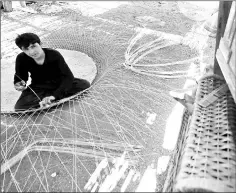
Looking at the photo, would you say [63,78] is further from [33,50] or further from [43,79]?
[33,50]

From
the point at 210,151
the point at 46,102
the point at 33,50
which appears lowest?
the point at 46,102

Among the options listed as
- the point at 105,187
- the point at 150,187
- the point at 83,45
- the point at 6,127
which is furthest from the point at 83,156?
the point at 83,45

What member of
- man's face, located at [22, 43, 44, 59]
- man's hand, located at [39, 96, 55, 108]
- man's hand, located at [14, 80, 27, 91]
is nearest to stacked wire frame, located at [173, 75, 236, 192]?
man's hand, located at [39, 96, 55, 108]

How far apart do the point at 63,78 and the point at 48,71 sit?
5.3 inches

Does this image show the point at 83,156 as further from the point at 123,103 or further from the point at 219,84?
the point at 219,84

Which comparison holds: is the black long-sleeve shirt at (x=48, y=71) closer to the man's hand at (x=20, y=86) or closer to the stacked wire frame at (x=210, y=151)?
the man's hand at (x=20, y=86)

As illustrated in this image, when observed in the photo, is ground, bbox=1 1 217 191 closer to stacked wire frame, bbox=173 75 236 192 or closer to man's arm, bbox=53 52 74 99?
man's arm, bbox=53 52 74 99

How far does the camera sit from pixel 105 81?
2.12 metres

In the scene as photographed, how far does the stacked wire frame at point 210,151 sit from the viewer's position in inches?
37.0

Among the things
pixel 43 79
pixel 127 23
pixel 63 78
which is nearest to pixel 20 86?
pixel 43 79

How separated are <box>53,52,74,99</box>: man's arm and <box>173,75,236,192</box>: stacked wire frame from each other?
3.58 ft

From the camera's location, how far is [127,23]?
11.3 ft

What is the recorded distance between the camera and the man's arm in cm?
205

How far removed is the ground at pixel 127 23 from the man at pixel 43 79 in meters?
0.27
